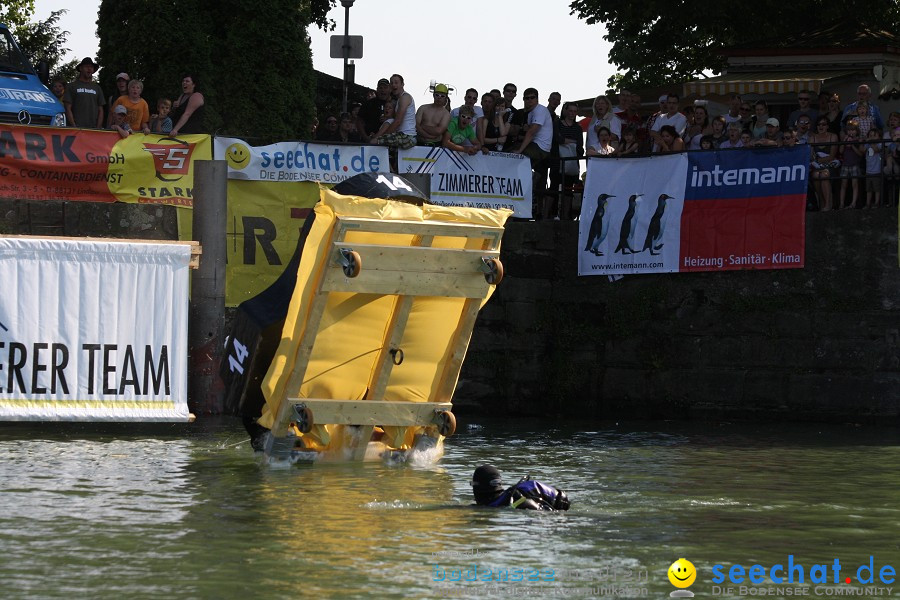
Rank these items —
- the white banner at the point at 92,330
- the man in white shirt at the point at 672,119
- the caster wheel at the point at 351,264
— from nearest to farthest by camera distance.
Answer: the caster wheel at the point at 351,264 → the white banner at the point at 92,330 → the man in white shirt at the point at 672,119

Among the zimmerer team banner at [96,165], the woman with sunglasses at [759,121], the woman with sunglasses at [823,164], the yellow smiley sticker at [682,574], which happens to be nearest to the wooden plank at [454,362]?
the yellow smiley sticker at [682,574]

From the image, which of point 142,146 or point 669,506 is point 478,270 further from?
point 142,146

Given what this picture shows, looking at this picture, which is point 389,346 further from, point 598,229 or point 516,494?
point 598,229

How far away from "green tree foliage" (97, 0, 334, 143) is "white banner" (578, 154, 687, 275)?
1343 centimetres

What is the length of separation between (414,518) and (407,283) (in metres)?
2.99

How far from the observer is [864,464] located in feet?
50.8

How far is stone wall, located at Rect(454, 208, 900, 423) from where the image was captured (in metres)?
19.4

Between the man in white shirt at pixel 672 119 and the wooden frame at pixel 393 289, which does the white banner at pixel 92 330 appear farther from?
the man in white shirt at pixel 672 119

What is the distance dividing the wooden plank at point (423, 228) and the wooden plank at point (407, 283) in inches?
14.6

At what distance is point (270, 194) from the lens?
66.2 ft

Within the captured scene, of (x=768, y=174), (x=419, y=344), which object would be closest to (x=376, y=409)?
(x=419, y=344)

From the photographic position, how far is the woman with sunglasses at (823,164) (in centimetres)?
1997

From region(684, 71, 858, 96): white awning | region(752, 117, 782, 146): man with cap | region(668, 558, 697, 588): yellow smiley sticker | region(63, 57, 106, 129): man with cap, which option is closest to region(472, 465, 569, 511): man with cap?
region(668, 558, 697, 588): yellow smiley sticker

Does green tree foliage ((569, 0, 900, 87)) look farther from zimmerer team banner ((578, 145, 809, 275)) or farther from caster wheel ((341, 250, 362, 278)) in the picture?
caster wheel ((341, 250, 362, 278))
